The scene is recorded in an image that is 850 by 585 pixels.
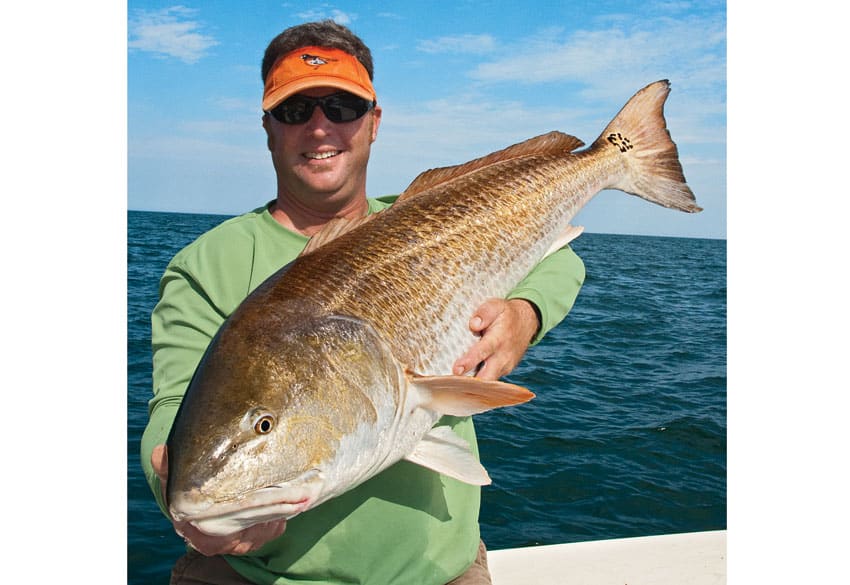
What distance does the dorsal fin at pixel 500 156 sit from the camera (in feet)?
9.43

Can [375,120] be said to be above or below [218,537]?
above

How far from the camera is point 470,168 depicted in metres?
3.00

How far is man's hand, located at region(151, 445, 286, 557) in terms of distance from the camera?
189cm

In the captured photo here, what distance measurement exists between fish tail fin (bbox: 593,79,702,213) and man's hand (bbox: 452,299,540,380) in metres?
1.25

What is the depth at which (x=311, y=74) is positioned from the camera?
9.04ft

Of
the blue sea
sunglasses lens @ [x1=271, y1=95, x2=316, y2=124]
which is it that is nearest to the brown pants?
sunglasses lens @ [x1=271, y1=95, x2=316, y2=124]

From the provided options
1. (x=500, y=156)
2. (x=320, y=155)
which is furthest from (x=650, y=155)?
(x=320, y=155)

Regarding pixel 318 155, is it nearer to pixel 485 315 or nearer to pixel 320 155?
pixel 320 155

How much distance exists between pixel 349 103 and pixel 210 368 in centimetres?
135

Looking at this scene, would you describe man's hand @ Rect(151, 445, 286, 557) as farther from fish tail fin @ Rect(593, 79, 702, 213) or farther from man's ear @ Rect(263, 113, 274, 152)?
fish tail fin @ Rect(593, 79, 702, 213)

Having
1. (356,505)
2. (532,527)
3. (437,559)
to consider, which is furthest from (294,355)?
(532,527)

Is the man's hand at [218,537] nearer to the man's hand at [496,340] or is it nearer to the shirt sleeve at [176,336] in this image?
the shirt sleeve at [176,336]

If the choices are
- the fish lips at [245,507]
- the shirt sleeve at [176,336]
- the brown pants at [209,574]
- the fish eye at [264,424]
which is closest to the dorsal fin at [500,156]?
the shirt sleeve at [176,336]

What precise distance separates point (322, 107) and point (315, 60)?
18 centimetres
